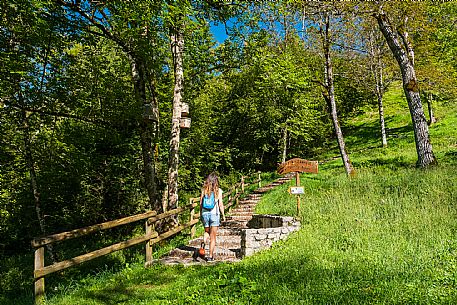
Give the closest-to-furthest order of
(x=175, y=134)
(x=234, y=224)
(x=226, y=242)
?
(x=226, y=242) → (x=175, y=134) → (x=234, y=224)

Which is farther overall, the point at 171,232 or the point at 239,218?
the point at 239,218

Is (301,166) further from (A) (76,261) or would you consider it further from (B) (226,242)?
(A) (76,261)

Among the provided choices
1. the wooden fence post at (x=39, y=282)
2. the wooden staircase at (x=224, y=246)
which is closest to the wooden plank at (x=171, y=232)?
the wooden staircase at (x=224, y=246)

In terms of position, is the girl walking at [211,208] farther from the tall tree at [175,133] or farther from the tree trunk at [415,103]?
the tree trunk at [415,103]

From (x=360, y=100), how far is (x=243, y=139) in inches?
459

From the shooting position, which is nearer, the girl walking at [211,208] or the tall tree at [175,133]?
the girl walking at [211,208]

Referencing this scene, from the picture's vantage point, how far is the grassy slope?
4.32m

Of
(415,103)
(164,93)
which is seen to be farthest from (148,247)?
(164,93)

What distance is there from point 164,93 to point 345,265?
13.3 m

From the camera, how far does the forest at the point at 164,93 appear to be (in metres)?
8.12

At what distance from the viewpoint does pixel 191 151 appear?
61.9 feet

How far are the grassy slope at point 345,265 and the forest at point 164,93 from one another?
3.42m

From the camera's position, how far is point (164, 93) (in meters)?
16.7

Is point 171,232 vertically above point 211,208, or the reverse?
point 211,208
